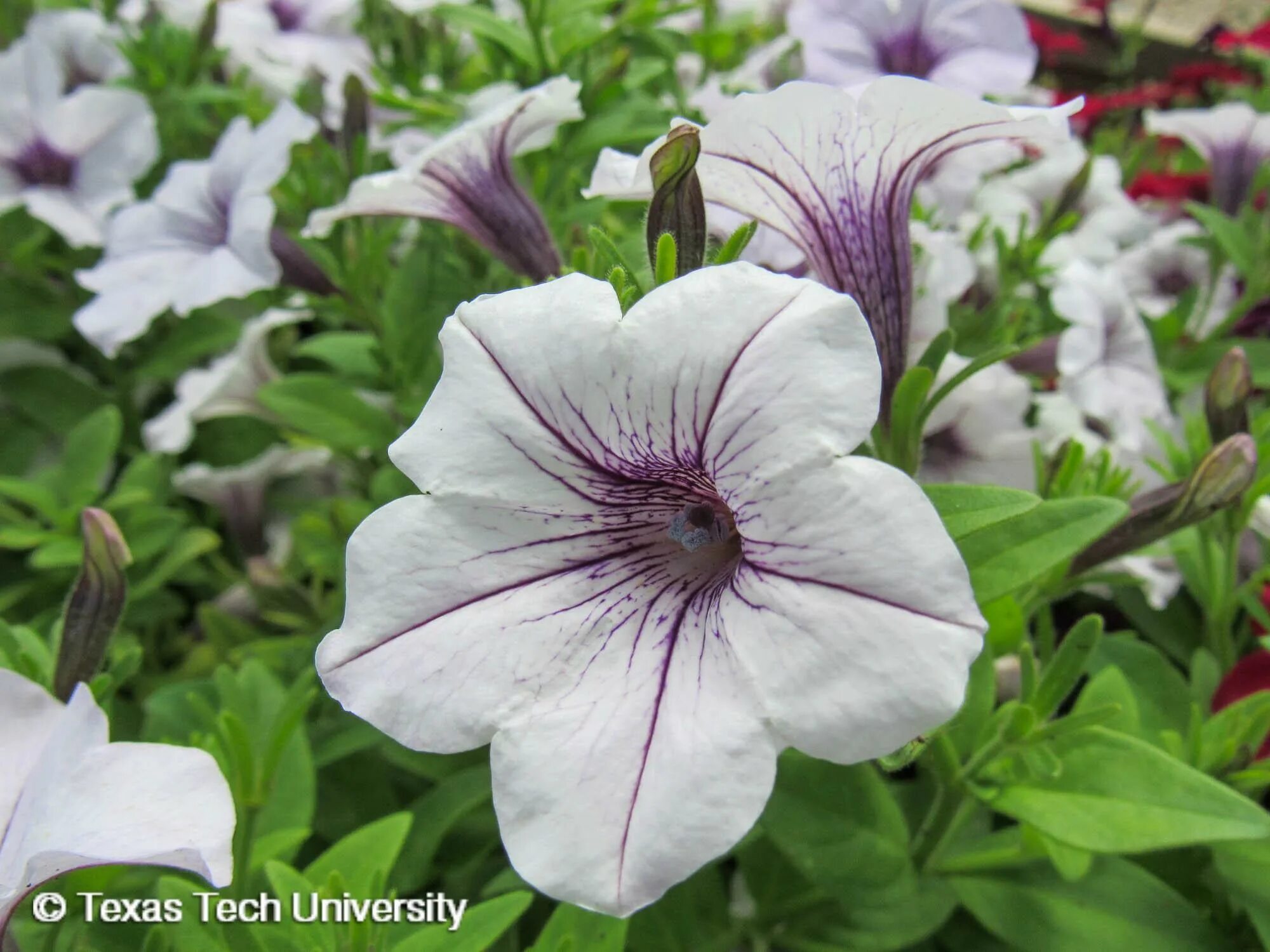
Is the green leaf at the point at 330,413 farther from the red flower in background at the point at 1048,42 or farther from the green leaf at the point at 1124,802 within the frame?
the red flower in background at the point at 1048,42

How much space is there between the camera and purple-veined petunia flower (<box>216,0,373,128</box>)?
1623mm

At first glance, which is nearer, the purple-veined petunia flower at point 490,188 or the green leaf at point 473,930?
the green leaf at point 473,930

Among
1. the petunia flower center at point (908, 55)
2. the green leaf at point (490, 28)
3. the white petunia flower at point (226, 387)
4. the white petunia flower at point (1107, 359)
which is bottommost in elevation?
the white petunia flower at point (226, 387)

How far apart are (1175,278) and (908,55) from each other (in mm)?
625

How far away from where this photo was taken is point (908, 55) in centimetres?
131

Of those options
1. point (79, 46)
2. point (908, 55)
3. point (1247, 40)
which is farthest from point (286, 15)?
point (1247, 40)

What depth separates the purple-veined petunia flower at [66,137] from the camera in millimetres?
1364

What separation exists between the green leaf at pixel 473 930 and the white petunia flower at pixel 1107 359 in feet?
2.47

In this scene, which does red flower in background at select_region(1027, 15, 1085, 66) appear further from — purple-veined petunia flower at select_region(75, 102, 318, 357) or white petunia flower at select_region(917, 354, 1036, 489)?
purple-veined petunia flower at select_region(75, 102, 318, 357)

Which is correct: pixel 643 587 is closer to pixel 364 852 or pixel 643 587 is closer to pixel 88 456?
pixel 364 852

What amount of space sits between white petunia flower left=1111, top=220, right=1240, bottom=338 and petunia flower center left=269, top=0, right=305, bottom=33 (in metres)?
1.43

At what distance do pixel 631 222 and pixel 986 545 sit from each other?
799mm

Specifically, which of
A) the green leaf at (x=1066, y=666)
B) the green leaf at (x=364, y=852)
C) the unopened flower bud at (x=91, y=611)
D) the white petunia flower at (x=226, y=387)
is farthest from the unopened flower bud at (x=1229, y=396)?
the white petunia flower at (x=226, y=387)

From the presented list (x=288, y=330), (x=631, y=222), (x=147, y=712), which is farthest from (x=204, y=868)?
(x=288, y=330)
